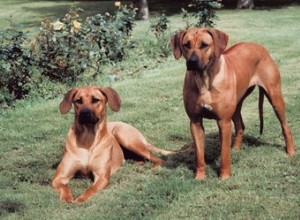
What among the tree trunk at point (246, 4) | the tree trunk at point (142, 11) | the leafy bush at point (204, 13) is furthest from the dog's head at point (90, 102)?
the tree trunk at point (246, 4)

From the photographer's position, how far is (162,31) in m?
13.9

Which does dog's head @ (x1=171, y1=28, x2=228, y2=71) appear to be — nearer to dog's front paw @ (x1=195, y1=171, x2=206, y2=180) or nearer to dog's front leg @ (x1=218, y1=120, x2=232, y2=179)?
dog's front leg @ (x1=218, y1=120, x2=232, y2=179)

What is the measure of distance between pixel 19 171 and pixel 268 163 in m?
2.83

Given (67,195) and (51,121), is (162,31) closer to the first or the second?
(51,121)

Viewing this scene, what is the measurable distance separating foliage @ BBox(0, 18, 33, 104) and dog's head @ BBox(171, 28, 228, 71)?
15.7ft

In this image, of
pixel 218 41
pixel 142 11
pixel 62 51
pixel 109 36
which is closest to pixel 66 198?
pixel 218 41

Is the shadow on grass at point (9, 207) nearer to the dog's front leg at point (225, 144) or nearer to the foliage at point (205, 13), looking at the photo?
the dog's front leg at point (225, 144)

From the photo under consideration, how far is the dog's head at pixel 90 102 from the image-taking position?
19.4 ft

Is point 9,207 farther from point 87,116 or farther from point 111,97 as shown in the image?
point 111,97

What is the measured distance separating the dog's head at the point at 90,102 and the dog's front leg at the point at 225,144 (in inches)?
45.5

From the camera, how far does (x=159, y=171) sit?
648 cm

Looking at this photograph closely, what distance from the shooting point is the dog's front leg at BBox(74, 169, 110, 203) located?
5734 millimetres

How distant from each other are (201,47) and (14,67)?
16.8 feet

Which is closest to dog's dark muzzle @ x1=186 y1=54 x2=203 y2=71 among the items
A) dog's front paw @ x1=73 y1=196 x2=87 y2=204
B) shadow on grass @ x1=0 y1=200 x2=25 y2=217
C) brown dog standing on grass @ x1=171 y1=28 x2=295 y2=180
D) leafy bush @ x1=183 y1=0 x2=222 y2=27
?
brown dog standing on grass @ x1=171 y1=28 x2=295 y2=180
